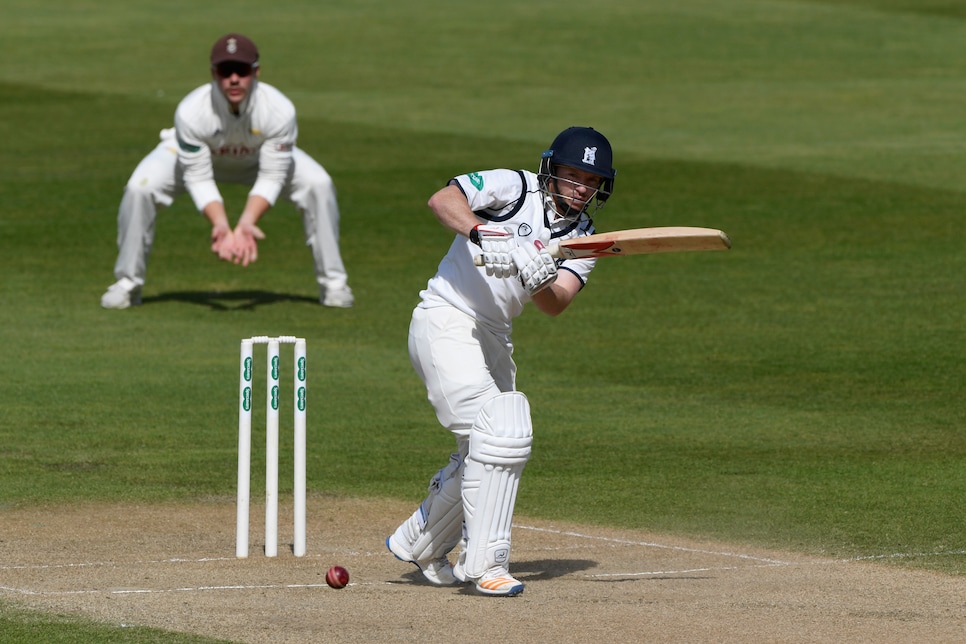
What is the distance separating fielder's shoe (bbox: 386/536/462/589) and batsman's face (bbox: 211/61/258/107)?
6.66 meters

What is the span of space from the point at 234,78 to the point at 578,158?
6.69 m

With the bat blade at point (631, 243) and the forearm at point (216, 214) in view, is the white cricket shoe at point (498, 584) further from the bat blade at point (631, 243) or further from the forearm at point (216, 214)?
the forearm at point (216, 214)

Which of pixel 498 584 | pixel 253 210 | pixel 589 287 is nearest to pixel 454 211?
pixel 498 584

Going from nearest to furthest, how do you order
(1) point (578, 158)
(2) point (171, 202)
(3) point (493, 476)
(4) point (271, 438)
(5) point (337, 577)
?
(3) point (493, 476), (5) point (337, 577), (1) point (578, 158), (4) point (271, 438), (2) point (171, 202)

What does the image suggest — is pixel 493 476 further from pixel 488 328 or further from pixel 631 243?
pixel 631 243

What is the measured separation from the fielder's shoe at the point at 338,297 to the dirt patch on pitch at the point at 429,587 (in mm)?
5848

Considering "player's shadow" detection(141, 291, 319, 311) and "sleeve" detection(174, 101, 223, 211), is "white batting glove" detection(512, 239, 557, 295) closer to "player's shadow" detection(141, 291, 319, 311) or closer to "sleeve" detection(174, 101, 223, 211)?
"sleeve" detection(174, 101, 223, 211)

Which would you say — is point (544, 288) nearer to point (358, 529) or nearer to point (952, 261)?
point (358, 529)

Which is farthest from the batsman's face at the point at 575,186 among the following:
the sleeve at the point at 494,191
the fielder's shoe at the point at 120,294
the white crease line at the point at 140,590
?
the fielder's shoe at the point at 120,294

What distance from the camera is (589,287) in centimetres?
1515

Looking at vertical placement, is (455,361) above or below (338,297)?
below

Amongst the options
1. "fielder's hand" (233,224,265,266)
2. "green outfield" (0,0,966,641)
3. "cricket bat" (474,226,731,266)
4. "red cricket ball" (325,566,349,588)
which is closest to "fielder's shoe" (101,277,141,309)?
"green outfield" (0,0,966,641)

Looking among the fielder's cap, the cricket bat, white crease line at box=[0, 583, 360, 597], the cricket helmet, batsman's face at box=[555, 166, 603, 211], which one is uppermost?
the fielder's cap

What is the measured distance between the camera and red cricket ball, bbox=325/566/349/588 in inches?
272
